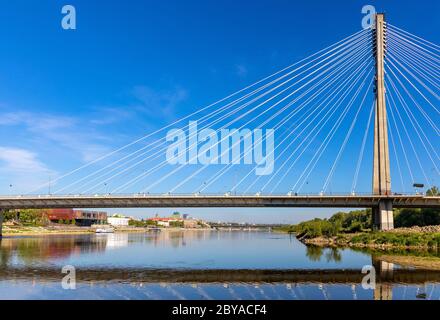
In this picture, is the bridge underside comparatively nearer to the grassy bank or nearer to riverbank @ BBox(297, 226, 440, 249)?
riverbank @ BBox(297, 226, 440, 249)

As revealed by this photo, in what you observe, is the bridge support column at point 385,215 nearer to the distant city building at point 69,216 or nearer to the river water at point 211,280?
the river water at point 211,280

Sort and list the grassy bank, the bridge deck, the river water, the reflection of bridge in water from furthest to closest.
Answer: the bridge deck
the grassy bank
the reflection of bridge in water
the river water

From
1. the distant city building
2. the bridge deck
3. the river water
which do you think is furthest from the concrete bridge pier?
the distant city building

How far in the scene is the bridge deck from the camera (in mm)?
61656

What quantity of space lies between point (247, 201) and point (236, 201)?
1.59m

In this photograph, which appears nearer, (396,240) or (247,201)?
(396,240)

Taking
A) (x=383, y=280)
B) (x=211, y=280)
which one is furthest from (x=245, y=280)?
(x=383, y=280)

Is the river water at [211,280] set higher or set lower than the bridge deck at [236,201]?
lower

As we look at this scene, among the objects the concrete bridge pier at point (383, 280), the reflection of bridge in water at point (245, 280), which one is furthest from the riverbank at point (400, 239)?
the reflection of bridge in water at point (245, 280)

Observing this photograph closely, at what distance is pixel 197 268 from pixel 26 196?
44760 mm

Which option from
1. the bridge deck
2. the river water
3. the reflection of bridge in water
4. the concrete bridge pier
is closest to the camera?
the concrete bridge pier

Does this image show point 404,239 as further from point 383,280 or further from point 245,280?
point 245,280

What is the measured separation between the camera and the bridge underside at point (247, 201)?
203 ft

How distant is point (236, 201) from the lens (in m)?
62.8
